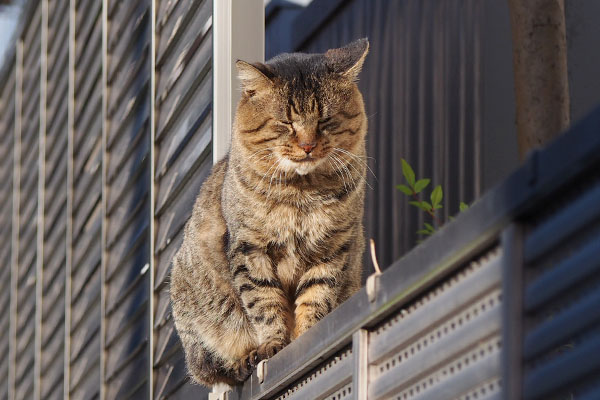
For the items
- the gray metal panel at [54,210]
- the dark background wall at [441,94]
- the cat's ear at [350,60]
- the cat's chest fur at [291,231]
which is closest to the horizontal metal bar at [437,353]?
the cat's chest fur at [291,231]

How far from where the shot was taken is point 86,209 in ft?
15.9

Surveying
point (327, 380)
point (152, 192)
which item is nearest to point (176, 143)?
point (152, 192)

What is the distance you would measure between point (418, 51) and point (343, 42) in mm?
723

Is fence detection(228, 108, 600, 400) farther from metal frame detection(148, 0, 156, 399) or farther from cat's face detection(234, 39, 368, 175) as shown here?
metal frame detection(148, 0, 156, 399)

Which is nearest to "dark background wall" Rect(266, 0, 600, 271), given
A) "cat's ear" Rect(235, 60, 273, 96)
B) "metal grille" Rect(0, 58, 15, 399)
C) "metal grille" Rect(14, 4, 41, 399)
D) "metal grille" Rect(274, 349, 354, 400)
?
"cat's ear" Rect(235, 60, 273, 96)

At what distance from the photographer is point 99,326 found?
444cm

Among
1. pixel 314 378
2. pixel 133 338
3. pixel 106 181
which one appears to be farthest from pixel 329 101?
pixel 106 181

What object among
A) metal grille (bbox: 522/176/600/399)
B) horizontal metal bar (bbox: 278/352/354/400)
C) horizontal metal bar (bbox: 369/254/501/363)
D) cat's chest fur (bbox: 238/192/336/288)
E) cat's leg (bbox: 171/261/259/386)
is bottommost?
metal grille (bbox: 522/176/600/399)

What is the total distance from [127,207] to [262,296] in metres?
1.71

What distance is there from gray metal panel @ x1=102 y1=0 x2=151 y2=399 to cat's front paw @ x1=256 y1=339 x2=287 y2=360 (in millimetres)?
1234

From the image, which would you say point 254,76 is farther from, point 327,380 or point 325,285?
point 327,380

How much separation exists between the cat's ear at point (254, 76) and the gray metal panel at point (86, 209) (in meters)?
1.90

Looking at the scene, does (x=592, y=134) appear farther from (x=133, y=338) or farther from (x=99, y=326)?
(x=99, y=326)

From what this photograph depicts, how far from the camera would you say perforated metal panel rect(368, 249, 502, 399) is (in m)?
1.26
